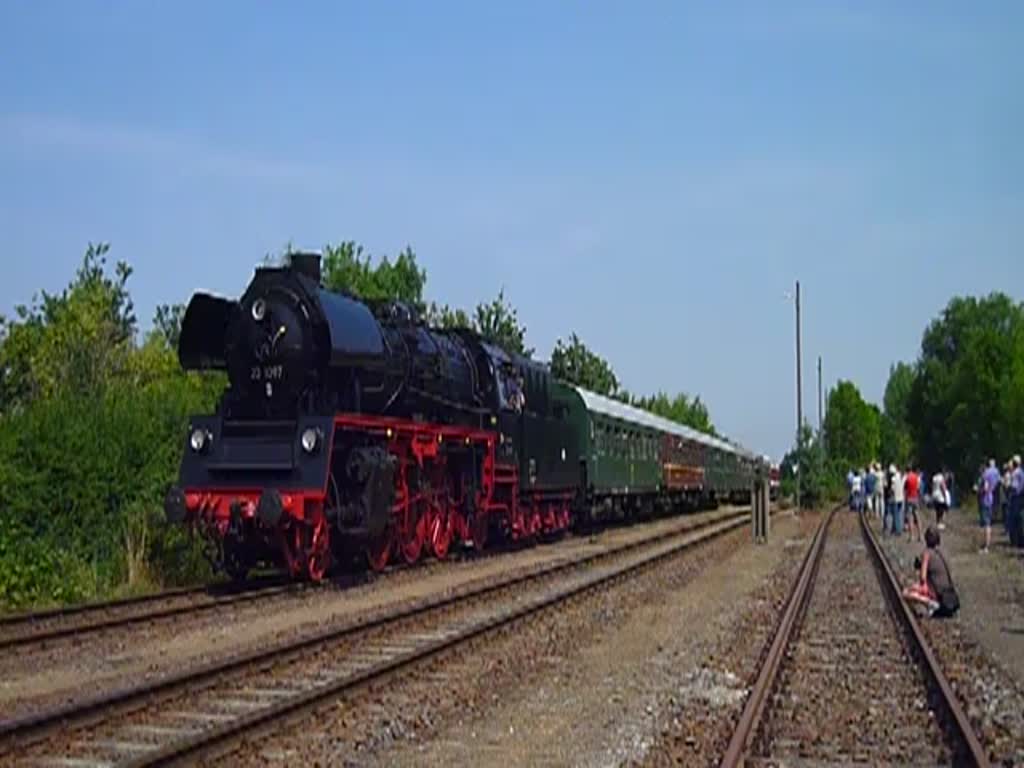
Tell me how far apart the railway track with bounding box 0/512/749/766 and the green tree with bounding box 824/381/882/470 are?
97.5m

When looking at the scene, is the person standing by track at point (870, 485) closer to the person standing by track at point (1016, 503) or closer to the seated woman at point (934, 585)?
the person standing by track at point (1016, 503)

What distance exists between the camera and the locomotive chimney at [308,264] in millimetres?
18547

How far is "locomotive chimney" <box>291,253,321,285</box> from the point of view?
18547mm

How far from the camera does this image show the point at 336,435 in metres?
17.6

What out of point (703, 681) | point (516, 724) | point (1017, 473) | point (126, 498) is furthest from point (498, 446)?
point (516, 724)

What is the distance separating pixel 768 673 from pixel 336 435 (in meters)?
8.09

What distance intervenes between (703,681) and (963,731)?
2846mm

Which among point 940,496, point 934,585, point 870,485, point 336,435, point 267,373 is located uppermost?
point 267,373

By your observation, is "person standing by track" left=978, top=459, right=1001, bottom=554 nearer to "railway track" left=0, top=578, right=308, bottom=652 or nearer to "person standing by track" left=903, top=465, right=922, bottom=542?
"person standing by track" left=903, top=465, right=922, bottom=542

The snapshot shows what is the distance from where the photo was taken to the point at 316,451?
1692 centimetres

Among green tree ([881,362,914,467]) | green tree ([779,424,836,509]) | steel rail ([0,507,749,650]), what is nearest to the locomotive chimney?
steel rail ([0,507,749,650])

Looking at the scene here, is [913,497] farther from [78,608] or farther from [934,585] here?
[78,608]

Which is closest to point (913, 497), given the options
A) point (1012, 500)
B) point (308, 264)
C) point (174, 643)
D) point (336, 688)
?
point (1012, 500)

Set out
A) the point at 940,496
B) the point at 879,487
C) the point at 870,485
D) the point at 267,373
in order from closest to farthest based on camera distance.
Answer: the point at 267,373 → the point at 940,496 → the point at 879,487 → the point at 870,485
